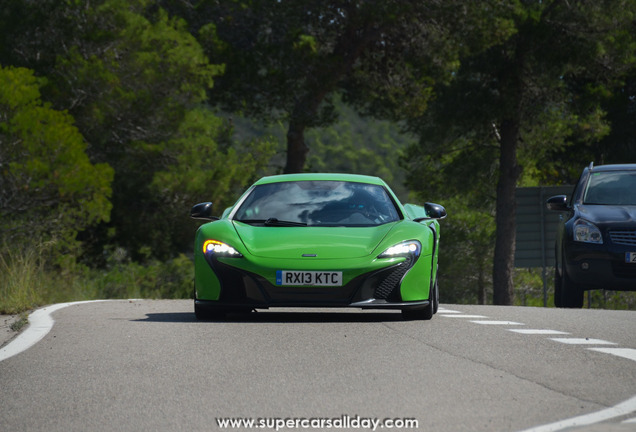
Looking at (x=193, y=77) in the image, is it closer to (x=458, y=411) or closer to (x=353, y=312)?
(x=353, y=312)

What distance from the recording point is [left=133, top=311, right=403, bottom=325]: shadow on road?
11540 mm

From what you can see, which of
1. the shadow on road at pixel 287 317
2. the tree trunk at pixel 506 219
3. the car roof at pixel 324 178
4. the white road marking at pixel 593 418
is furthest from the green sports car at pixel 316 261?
the tree trunk at pixel 506 219

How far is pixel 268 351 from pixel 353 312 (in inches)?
159

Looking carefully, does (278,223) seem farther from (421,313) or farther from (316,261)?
(421,313)

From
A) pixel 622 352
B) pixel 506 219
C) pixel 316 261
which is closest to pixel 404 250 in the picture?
pixel 316 261

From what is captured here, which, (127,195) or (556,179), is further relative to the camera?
(556,179)

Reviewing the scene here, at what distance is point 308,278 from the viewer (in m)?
10.9

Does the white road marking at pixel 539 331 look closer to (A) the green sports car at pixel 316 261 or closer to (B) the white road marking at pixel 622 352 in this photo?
(A) the green sports car at pixel 316 261

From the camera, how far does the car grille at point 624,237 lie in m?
14.7

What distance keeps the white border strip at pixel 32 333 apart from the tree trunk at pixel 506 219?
78.5ft

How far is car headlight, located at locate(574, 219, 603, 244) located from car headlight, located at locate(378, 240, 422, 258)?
14.6ft

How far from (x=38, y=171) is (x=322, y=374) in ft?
68.2

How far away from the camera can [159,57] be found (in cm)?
3177

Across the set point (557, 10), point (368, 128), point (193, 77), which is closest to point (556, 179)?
point (557, 10)
